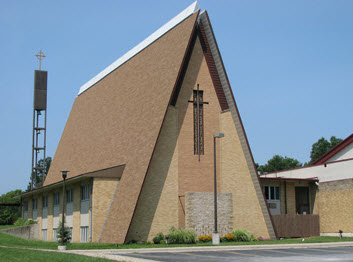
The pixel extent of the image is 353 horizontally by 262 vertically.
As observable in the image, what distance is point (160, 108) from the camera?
35250 mm

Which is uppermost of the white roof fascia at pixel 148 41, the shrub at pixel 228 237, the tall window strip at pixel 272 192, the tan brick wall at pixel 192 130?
the white roof fascia at pixel 148 41

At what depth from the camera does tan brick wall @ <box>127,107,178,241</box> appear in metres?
33.7

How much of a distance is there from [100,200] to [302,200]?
2083cm

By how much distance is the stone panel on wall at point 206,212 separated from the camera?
34.9 m

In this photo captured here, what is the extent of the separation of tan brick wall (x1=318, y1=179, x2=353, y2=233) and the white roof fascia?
20093 mm

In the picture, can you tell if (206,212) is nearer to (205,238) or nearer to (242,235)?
(205,238)

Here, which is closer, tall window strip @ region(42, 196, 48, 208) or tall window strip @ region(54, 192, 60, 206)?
tall window strip @ region(54, 192, 60, 206)

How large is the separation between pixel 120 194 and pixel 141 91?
10.2m

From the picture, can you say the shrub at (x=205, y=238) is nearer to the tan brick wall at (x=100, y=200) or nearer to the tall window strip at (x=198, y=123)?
the tall window strip at (x=198, y=123)

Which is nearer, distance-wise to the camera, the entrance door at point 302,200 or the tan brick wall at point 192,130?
the tan brick wall at point 192,130

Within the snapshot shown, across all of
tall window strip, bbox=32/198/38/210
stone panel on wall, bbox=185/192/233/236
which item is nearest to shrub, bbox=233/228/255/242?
stone panel on wall, bbox=185/192/233/236

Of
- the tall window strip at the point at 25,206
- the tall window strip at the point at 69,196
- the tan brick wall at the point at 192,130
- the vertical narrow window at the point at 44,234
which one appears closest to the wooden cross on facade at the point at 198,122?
the tan brick wall at the point at 192,130

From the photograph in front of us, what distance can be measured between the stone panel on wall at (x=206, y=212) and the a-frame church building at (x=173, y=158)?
75 millimetres

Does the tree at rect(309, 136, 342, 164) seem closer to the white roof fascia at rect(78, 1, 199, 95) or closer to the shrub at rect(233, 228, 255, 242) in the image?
the white roof fascia at rect(78, 1, 199, 95)
